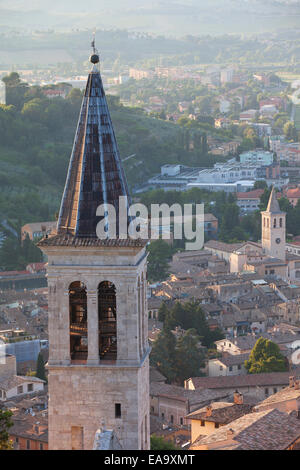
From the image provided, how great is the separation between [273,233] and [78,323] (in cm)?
3967

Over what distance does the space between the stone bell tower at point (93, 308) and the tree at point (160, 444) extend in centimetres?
970

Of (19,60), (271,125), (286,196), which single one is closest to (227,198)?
(286,196)

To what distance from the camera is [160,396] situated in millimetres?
27406

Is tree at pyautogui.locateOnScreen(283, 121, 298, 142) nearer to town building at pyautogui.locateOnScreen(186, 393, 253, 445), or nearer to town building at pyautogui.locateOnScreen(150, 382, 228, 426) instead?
town building at pyautogui.locateOnScreen(150, 382, 228, 426)

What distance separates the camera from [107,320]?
1146cm

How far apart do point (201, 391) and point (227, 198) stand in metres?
38.6

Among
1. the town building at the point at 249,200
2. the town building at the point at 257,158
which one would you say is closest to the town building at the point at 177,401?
the town building at the point at 249,200

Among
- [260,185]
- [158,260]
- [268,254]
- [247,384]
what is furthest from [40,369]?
[260,185]

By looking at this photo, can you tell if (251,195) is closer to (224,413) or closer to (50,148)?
(50,148)

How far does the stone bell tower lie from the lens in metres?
11.2

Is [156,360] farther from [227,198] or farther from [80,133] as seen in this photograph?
[227,198]

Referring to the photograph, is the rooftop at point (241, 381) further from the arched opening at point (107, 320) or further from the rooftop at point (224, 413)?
the arched opening at point (107, 320)

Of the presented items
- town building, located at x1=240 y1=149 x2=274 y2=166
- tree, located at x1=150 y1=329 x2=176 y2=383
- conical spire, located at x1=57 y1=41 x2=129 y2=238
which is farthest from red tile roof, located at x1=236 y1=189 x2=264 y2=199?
conical spire, located at x1=57 y1=41 x2=129 y2=238

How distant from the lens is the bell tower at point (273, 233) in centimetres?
4988
